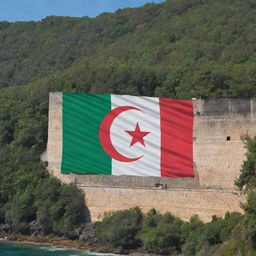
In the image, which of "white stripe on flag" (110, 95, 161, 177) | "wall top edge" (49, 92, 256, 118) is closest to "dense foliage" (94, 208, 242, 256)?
"white stripe on flag" (110, 95, 161, 177)

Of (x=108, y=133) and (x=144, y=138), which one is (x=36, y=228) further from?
(x=144, y=138)

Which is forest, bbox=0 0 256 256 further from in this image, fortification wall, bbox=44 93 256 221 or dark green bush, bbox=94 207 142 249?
fortification wall, bbox=44 93 256 221

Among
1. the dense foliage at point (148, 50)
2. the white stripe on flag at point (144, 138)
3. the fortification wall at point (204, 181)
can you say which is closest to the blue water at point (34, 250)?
the fortification wall at point (204, 181)

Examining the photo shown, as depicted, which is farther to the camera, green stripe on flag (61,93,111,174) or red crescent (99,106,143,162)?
green stripe on flag (61,93,111,174)

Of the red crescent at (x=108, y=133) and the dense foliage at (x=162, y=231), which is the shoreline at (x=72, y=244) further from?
the red crescent at (x=108, y=133)

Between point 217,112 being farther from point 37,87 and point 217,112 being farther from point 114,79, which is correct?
point 37,87

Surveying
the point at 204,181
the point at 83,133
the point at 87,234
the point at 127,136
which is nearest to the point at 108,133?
the point at 127,136

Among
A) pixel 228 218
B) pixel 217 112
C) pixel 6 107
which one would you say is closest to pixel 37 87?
pixel 6 107
